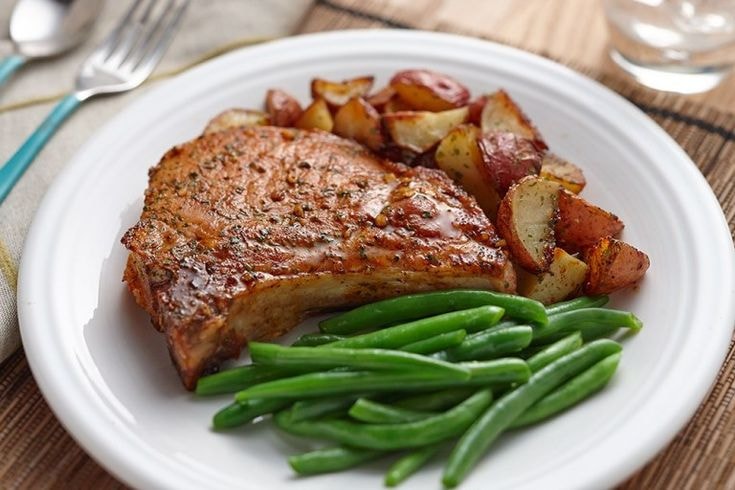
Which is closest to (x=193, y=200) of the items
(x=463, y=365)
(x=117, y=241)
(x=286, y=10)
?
(x=117, y=241)

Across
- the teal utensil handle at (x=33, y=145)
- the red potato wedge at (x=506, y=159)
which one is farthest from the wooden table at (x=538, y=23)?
the teal utensil handle at (x=33, y=145)

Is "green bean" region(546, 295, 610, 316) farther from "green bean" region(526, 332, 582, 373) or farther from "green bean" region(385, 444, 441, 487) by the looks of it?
"green bean" region(385, 444, 441, 487)

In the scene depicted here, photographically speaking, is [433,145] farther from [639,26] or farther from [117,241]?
[639,26]

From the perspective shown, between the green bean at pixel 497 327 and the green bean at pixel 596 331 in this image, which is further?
the green bean at pixel 596 331

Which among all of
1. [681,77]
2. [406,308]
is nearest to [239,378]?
[406,308]

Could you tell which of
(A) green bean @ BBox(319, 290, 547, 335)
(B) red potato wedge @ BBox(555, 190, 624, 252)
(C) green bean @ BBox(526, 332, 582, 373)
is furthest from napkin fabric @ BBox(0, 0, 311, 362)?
(B) red potato wedge @ BBox(555, 190, 624, 252)

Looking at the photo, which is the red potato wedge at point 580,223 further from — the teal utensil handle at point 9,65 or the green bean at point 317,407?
the teal utensil handle at point 9,65
